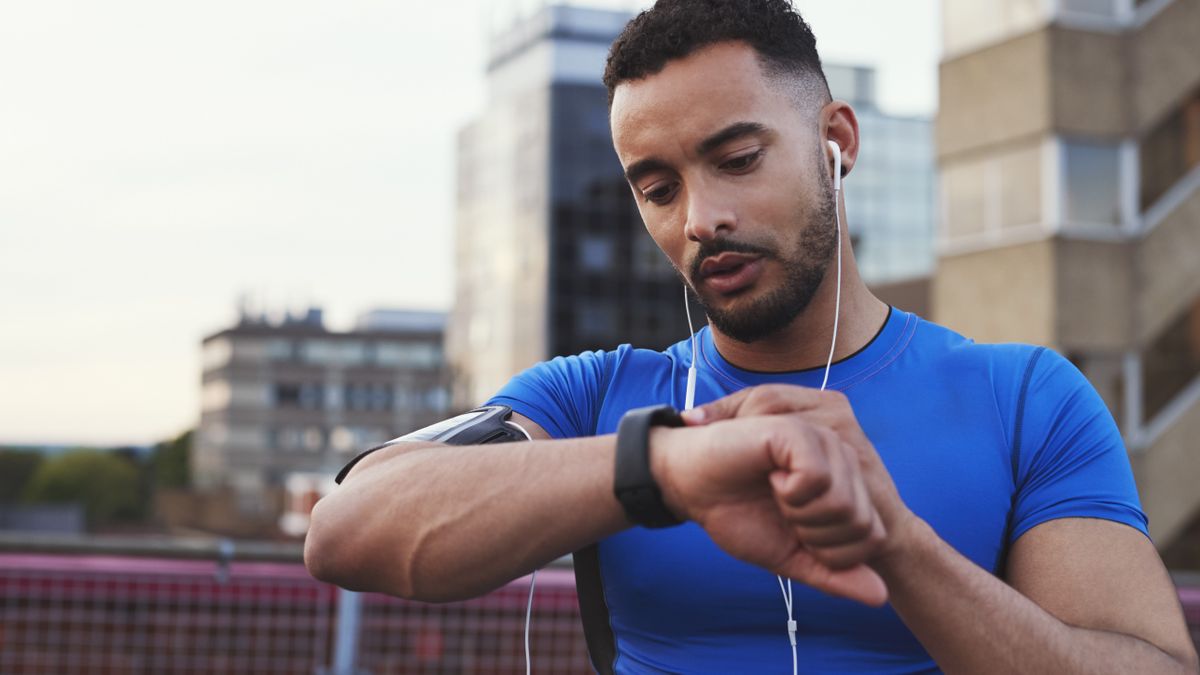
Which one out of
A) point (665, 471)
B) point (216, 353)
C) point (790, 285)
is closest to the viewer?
point (665, 471)

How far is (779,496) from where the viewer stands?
173 centimetres

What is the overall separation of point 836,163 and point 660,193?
1.15 feet

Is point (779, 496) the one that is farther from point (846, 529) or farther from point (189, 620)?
point (189, 620)

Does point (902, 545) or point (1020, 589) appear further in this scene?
point (1020, 589)

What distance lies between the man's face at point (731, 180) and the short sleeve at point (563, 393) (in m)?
0.28

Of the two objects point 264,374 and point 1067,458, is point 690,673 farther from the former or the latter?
point 264,374

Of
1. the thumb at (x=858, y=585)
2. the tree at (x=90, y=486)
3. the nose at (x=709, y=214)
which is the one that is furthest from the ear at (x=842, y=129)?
the tree at (x=90, y=486)

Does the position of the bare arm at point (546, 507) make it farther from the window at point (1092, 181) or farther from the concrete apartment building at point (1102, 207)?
the window at point (1092, 181)

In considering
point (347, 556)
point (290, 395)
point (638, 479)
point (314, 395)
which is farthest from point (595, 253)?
point (638, 479)

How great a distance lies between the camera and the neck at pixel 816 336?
2508 millimetres

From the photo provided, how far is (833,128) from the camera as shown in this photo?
2537 millimetres

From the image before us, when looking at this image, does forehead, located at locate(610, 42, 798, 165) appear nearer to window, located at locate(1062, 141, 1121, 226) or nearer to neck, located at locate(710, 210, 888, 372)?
neck, located at locate(710, 210, 888, 372)

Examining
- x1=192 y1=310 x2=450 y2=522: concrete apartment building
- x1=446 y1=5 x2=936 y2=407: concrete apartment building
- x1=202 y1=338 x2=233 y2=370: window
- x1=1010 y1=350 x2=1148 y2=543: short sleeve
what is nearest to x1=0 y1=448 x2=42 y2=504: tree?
x1=192 y1=310 x2=450 y2=522: concrete apartment building

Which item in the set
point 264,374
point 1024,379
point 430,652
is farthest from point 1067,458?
point 264,374
